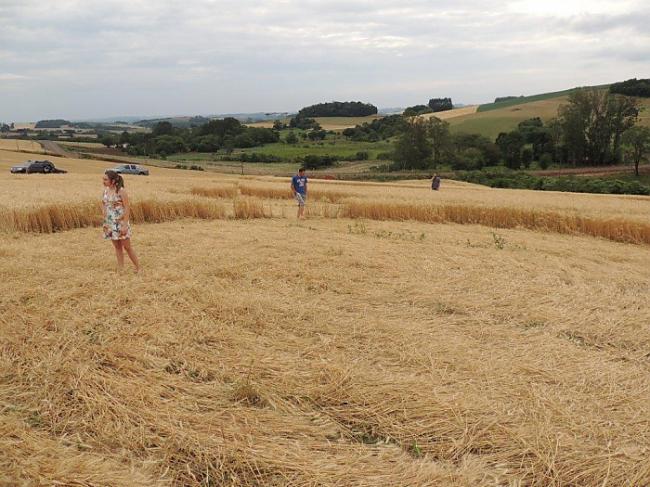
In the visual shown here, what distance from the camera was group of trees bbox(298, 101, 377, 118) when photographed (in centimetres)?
14000

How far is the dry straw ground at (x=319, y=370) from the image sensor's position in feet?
11.8

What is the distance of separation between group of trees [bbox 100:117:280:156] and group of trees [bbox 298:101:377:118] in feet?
126

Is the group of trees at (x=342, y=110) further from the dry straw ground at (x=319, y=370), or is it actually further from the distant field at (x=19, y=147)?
the dry straw ground at (x=319, y=370)

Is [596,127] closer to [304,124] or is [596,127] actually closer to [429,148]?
[429,148]

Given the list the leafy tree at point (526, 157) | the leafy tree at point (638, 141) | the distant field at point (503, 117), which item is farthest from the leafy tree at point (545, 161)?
Result: the distant field at point (503, 117)

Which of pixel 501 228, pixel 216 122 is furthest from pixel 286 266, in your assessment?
pixel 216 122

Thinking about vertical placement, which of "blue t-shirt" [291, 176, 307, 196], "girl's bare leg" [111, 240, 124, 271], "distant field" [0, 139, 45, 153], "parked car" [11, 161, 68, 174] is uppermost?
"distant field" [0, 139, 45, 153]

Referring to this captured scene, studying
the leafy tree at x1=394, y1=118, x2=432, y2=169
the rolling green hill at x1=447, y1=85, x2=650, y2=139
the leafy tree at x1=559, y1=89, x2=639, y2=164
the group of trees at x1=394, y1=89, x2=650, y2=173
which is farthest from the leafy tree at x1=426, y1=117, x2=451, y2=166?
the leafy tree at x1=559, y1=89, x2=639, y2=164

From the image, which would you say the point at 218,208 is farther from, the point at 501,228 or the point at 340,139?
the point at 340,139

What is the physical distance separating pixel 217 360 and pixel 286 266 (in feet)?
12.9

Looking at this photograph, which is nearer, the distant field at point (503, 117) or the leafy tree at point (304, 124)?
the distant field at point (503, 117)

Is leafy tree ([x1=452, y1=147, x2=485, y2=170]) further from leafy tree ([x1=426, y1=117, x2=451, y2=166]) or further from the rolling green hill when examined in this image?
the rolling green hill

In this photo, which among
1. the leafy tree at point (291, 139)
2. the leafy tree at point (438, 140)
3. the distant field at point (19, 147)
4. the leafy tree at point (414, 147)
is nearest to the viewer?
the distant field at point (19, 147)

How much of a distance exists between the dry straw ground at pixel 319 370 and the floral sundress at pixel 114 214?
684 millimetres
